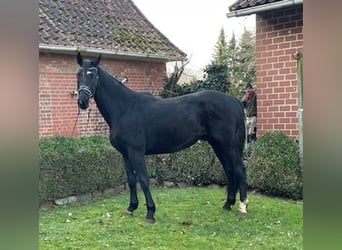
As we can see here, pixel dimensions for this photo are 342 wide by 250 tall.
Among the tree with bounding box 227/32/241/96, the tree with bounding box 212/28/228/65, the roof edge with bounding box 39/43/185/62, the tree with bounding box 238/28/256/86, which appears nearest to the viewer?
the roof edge with bounding box 39/43/185/62

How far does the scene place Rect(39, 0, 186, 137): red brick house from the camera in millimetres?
4473

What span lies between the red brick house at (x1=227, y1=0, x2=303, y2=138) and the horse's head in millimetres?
1925

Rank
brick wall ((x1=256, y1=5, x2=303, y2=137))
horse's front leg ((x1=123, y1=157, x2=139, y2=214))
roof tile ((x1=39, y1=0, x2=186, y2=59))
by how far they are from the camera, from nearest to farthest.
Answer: horse's front leg ((x1=123, y1=157, x2=139, y2=214))
brick wall ((x1=256, y1=5, x2=303, y2=137))
roof tile ((x1=39, y1=0, x2=186, y2=59))

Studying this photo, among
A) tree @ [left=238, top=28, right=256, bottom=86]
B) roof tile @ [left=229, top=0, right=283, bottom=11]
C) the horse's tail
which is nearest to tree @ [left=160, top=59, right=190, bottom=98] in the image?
roof tile @ [left=229, top=0, right=283, bottom=11]

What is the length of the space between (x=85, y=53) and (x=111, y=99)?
1746 mm

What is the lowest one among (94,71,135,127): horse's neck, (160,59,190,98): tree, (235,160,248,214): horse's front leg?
(235,160,248,214): horse's front leg

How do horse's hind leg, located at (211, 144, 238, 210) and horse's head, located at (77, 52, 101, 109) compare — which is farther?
horse's hind leg, located at (211, 144, 238, 210)

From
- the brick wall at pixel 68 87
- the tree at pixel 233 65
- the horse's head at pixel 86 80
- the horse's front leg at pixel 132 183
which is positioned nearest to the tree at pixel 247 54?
the tree at pixel 233 65

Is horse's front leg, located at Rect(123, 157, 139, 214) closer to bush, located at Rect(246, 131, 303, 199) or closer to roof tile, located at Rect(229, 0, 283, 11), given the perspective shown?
bush, located at Rect(246, 131, 303, 199)

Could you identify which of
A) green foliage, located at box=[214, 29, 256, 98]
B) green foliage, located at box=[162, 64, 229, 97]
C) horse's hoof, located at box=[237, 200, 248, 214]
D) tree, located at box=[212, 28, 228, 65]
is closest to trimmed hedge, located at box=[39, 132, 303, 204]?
horse's hoof, located at box=[237, 200, 248, 214]

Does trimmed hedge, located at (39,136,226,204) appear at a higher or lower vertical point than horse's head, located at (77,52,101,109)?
lower

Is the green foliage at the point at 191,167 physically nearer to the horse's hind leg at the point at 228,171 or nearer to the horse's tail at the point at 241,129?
the horse's hind leg at the point at 228,171

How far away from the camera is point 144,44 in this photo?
5668 mm
